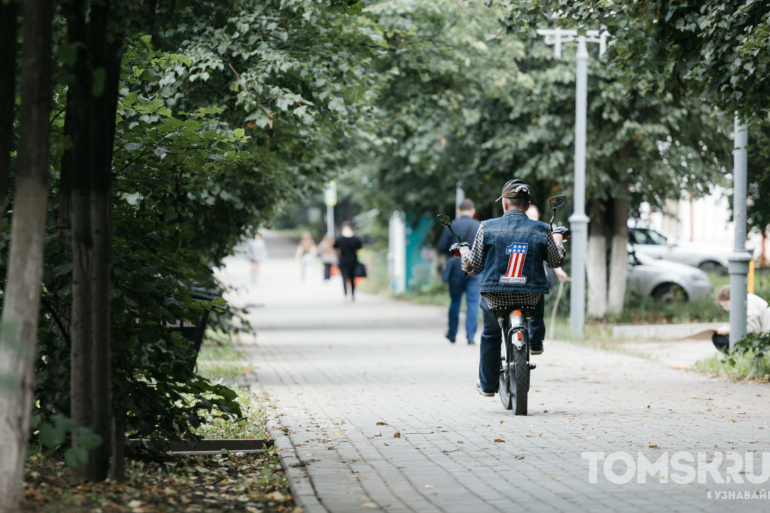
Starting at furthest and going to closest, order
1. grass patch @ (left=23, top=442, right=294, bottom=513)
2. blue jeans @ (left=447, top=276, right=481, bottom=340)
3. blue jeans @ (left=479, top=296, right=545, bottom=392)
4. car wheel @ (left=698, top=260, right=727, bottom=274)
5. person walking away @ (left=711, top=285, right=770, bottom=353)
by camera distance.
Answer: car wheel @ (left=698, top=260, right=727, bottom=274)
blue jeans @ (left=447, top=276, right=481, bottom=340)
person walking away @ (left=711, top=285, right=770, bottom=353)
blue jeans @ (left=479, top=296, right=545, bottom=392)
grass patch @ (left=23, top=442, right=294, bottom=513)

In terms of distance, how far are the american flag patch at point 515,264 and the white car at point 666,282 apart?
1423 centimetres

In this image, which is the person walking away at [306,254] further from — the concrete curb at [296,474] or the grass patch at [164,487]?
the grass patch at [164,487]

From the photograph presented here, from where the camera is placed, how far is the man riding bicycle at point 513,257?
775 cm

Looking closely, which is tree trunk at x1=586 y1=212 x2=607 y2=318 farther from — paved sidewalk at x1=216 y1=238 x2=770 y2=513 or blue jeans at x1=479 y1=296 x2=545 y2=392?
blue jeans at x1=479 y1=296 x2=545 y2=392

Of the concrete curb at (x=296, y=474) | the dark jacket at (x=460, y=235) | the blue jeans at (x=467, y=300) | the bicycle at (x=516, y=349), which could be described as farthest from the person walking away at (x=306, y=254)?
the concrete curb at (x=296, y=474)

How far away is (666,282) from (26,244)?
62.6 feet

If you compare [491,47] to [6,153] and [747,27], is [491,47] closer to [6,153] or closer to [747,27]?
[747,27]

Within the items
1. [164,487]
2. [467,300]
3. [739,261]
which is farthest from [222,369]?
[164,487]

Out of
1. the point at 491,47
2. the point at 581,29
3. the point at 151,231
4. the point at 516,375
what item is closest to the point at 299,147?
the point at 581,29

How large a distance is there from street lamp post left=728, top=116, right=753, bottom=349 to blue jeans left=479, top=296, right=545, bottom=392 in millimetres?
3809

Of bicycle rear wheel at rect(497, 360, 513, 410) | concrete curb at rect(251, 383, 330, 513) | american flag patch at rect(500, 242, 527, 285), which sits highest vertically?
american flag patch at rect(500, 242, 527, 285)

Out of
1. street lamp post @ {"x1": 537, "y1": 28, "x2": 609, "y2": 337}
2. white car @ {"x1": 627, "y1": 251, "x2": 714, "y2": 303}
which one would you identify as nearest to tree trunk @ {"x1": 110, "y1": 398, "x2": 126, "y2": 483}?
street lamp post @ {"x1": 537, "y1": 28, "x2": 609, "y2": 337}

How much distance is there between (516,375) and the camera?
7816 mm

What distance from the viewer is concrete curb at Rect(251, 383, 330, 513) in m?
4.84
